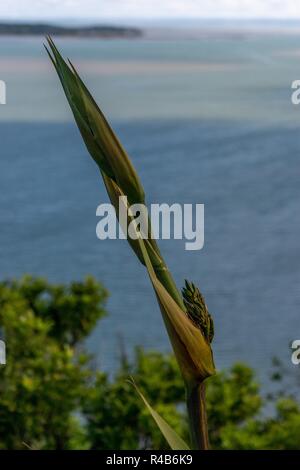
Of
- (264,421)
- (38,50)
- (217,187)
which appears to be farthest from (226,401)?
(38,50)

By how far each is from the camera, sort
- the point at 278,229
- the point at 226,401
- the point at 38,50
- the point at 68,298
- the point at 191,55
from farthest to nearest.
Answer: the point at 191,55
the point at 38,50
the point at 278,229
the point at 68,298
the point at 226,401

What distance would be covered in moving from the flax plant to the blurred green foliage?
1278 millimetres

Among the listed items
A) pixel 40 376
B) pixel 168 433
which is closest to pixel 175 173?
pixel 40 376


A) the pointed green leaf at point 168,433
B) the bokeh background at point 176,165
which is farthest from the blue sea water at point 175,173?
the pointed green leaf at point 168,433

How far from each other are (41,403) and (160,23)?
127 centimetres

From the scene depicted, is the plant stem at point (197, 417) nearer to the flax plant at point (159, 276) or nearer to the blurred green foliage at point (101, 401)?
the flax plant at point (159, 276)

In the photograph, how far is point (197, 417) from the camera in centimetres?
25

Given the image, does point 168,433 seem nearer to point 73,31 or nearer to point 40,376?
point 40,376

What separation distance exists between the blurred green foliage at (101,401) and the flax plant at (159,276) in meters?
1.28

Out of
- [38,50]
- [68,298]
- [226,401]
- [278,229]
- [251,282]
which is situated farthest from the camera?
[38,50]

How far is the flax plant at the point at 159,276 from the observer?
0.25 m

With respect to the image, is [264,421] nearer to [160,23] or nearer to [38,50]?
[160,23]

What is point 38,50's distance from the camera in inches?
108

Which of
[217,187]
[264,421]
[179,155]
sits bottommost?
[264,421]
